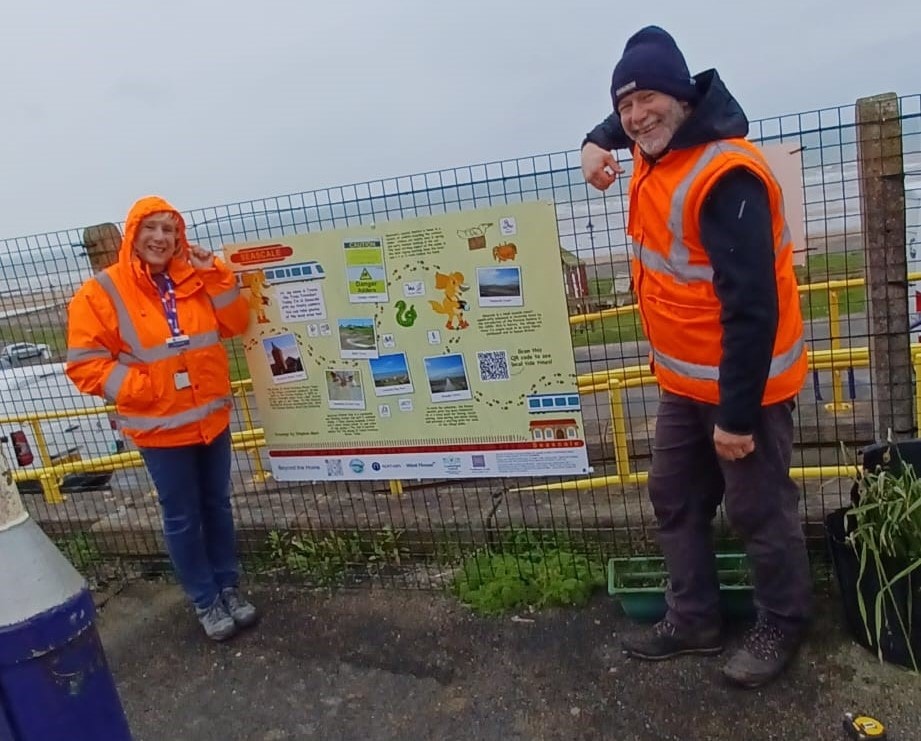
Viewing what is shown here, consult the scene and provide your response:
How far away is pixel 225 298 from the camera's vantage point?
387 cm

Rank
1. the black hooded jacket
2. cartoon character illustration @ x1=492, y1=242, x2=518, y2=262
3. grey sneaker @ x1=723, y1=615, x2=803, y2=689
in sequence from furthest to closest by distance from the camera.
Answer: cartoon character illustration @ x1=492, y1=242, x2=518, y2=262, grey sneaker @ x1=723, y1=615, x2=803, y2=689, the black hooded jacket

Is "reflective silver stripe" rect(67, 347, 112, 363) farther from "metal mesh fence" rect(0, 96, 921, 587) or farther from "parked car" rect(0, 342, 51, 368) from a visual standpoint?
"parked car" rect(0, 342, 51, 368)

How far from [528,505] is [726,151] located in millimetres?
2285

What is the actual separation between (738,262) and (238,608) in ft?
9.55

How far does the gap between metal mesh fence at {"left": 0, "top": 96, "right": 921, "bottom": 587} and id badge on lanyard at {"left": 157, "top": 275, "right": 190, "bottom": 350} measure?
37 centimetres

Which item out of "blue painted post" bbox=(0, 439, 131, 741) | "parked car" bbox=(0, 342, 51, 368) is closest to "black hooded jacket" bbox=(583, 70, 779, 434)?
"blue painted post" bbox=(0, 439, 131, 741)

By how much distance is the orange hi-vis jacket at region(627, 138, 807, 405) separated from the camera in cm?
263

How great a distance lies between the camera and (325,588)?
4.31 meters

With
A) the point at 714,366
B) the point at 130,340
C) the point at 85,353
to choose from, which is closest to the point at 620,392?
the point at 714,366

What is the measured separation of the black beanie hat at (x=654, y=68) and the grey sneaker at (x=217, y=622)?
9.80 feet

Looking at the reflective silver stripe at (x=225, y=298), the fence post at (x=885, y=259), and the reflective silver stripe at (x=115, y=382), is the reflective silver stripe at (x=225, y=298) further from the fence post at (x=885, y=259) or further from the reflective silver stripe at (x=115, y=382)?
the fence post at (x=885, y=259)

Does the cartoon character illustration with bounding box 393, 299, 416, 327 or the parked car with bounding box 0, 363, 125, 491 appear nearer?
the cartoon character illustration with bounding box 393, 299, 416, 327

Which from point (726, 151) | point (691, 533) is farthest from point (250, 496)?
point (726, 151)

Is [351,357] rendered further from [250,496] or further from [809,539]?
[809,539]
